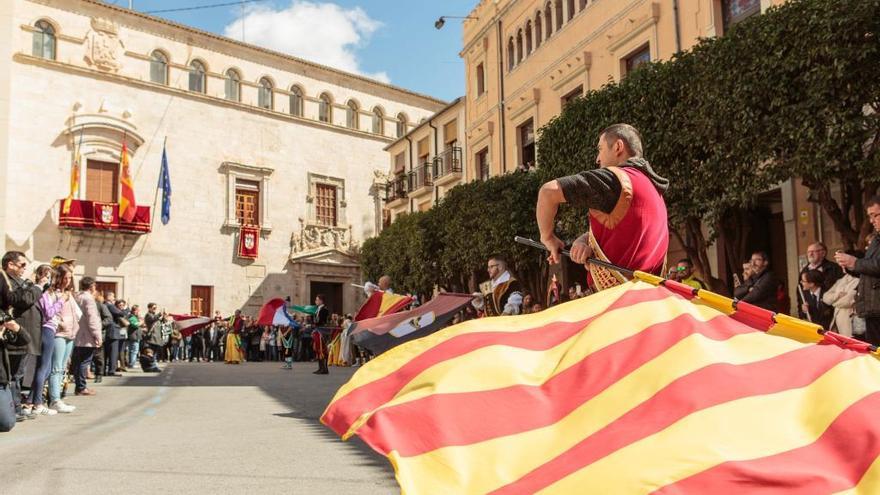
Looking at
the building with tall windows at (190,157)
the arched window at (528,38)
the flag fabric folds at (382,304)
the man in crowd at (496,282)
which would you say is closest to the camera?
the man in crowd at (496,282)

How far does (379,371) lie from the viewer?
118 inches

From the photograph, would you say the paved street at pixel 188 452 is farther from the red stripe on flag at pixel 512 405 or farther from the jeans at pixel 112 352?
the jeans at pixel 112 352

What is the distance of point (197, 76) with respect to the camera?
122ft

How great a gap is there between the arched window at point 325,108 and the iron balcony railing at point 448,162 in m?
9.94

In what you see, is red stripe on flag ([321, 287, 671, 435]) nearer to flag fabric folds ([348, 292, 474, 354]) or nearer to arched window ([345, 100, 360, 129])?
flag fabric folds ([348, 292, 474, 354])

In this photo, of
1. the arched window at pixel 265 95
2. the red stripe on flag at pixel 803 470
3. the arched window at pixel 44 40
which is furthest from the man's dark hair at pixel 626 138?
the arched window at pixel 265 95

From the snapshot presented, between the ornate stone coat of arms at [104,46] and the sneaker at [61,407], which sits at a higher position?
the ornate stone coat of arms at [104,46]

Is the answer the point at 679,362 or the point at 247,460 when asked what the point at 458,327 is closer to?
the point at 679,362

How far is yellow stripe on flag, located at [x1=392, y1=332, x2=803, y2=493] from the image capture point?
2406 mm

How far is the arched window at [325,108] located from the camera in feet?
136

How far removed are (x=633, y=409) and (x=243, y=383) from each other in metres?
13.9

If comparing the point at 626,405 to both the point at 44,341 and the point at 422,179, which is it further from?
the point at 422,179

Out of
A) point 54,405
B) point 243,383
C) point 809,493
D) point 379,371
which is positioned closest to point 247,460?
point 379,371

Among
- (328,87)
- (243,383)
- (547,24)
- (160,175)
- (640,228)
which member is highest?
(328,87)
